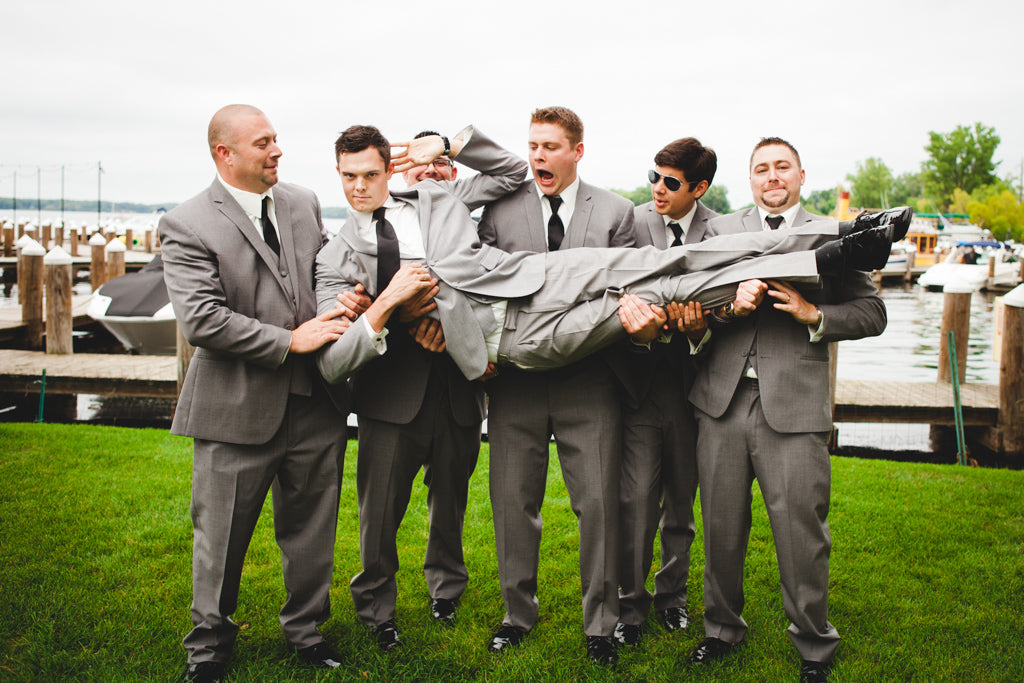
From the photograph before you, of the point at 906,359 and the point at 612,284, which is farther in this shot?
the point at 906,359

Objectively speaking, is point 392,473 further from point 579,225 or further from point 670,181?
point 670,181

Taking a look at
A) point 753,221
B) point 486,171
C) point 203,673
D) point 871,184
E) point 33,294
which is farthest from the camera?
point 871,184

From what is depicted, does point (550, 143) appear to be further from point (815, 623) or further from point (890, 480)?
point (890, 480)

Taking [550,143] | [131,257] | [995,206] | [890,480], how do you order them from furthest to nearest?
[995,206], [131,257], [890,480], [550,143]

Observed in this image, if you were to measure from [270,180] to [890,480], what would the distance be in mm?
6071

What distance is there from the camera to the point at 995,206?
221ft

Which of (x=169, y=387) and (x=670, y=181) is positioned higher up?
(x=670, y=181)

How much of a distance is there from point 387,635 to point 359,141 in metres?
2.59

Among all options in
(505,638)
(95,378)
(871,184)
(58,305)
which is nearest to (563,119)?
(505,638)

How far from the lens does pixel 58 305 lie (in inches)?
453

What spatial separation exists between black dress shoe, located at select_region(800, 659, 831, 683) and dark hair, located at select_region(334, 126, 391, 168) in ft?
10.8

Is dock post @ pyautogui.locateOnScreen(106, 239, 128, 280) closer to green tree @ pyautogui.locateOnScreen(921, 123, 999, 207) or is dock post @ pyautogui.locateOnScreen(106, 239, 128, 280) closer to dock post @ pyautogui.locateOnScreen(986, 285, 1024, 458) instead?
dock post @ pyautogui.locateOnScreen(986, 285, 1024, 458)

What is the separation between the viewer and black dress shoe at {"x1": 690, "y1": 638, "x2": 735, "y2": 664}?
151 inches

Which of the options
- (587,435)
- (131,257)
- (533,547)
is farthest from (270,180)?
(131,257)
